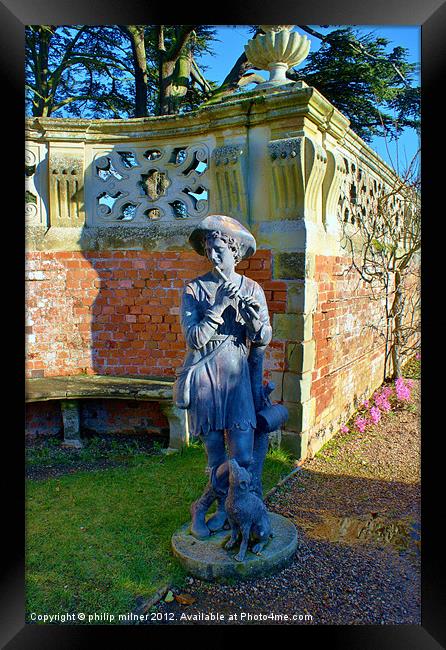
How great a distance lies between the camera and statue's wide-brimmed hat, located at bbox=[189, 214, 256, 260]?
294 centimetres

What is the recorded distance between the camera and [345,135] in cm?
542

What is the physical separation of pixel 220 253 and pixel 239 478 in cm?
136

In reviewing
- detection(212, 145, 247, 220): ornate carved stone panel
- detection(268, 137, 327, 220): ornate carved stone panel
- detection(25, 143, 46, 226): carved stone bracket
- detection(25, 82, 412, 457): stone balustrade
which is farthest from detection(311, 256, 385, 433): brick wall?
detection(25, 143, 46, 226): carved stone bracket

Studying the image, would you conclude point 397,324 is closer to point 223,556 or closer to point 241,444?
point 241,444

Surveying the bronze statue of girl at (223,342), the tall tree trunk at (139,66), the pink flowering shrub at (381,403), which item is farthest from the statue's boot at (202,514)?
the tall tree trunk at (139,66)

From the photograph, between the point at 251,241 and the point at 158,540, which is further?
the point at 158,540

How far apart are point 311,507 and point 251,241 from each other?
2.34 meters

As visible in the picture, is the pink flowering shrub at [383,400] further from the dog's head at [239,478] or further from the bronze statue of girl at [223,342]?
the dog's head at [239,478]

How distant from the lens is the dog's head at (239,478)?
9.37 feet

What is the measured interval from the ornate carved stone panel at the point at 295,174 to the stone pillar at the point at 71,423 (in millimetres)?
3046

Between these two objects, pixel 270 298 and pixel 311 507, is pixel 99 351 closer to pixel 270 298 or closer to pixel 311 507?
pixel 270 298
